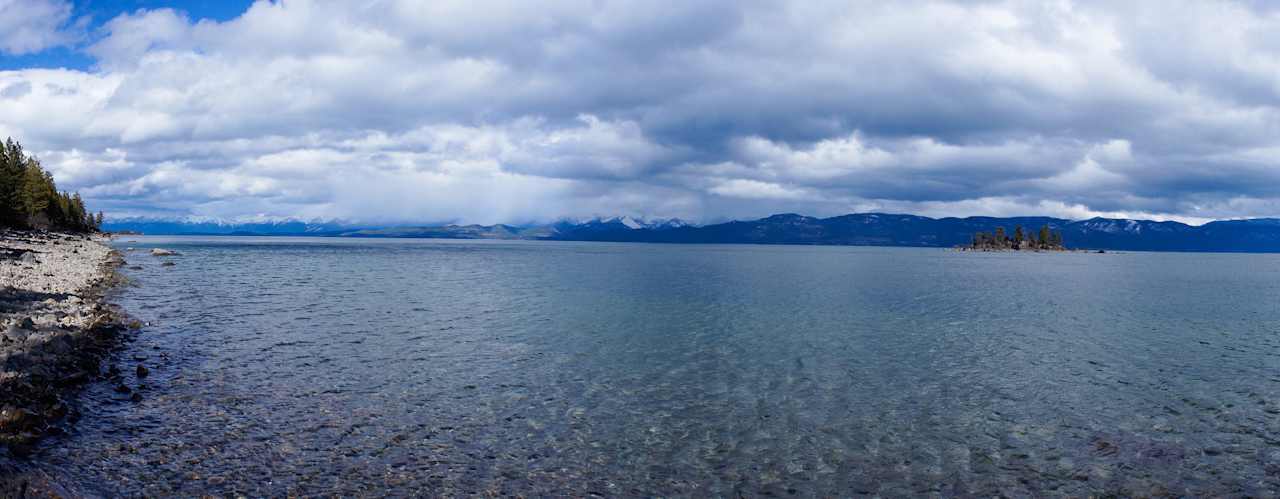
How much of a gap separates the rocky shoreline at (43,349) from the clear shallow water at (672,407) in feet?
3.59

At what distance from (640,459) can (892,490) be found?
7416mm

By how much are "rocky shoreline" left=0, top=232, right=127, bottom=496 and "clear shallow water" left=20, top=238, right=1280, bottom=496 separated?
1095 millimetres

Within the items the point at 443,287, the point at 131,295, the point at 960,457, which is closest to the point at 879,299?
the point at 443,287

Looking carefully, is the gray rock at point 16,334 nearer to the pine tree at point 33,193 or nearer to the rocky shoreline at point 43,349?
the rocky shoreline at point 43,349

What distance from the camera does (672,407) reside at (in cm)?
2738

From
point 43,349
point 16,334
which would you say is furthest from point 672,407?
point 16,334

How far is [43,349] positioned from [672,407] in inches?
1131

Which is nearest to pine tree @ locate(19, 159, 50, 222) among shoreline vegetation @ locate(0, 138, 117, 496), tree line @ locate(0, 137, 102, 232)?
tree line @ locate(0, 137, 102, 232)

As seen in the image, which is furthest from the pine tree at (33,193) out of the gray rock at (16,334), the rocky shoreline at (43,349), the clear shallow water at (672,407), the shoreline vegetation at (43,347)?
the gray rock at (16,334)

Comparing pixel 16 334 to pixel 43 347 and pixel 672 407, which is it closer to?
pixel 43 347

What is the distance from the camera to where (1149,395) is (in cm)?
3011

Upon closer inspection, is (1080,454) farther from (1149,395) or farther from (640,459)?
(640,459)

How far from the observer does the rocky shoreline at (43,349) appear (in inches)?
837

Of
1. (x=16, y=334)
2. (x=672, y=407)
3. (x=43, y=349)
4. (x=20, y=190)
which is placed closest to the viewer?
(x=672, y=407)
